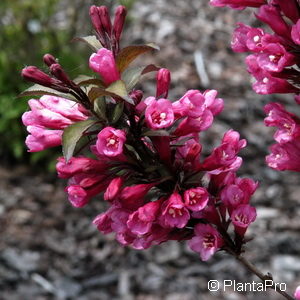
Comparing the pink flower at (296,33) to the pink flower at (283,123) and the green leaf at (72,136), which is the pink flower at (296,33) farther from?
the green leaf at (72,136)

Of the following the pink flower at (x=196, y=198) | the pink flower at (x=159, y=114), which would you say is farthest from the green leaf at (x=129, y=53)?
the pink flower at (x=196, y=198)

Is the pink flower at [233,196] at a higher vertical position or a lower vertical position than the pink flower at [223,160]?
lower

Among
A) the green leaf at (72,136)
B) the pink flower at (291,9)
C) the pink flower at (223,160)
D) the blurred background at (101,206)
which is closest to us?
the green leaf at (72,136)

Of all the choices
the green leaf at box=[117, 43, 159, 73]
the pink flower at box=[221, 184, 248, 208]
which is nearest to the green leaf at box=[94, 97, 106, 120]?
the green leaf at box=[117, 43, 159, 73]

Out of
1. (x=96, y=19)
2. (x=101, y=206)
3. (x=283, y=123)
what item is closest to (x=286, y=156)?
(x=283, y=123)

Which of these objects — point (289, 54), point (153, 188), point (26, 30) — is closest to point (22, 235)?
point (26, 30)

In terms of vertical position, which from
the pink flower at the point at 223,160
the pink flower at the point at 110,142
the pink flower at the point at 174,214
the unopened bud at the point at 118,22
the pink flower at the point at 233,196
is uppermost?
the unopened bud at the point at 118,22

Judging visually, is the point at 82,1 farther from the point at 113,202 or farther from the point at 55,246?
the point at 113,202
